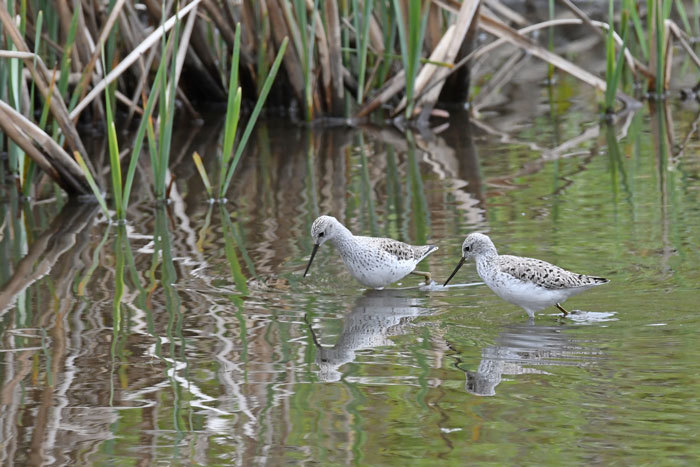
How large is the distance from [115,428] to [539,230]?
14.6ft

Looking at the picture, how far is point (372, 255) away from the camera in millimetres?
7688

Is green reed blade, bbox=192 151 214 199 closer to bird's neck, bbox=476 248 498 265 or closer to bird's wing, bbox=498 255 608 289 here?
bird's neck, bbox=476 248 498 265

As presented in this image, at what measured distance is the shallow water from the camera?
5109 mm

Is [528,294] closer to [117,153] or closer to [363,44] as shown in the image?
[117,153]

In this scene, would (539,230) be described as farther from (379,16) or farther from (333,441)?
(379,16)

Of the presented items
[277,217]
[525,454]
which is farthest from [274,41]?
[525,454]

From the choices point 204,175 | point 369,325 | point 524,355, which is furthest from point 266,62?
point 524,355

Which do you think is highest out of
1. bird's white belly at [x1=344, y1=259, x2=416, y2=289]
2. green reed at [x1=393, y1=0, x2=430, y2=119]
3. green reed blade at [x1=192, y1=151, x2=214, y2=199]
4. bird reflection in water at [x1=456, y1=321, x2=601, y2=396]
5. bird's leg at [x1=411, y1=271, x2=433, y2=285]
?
green reed at [x1=393, y1=0, x2=430, y2=119]

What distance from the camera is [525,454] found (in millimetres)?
4828

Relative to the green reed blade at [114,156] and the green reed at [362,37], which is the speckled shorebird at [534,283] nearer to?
the green reed blade at [114,156]

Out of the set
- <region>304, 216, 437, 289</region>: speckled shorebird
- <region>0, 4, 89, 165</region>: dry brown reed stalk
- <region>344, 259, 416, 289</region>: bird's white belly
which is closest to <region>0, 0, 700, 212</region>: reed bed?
<region>0, 4, 89, 165</region>: dry brown reed stalk

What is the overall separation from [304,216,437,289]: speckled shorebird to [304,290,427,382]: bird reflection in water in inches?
5.7

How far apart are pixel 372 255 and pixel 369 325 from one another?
2.67 ft

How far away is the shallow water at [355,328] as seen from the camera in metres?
5.11
